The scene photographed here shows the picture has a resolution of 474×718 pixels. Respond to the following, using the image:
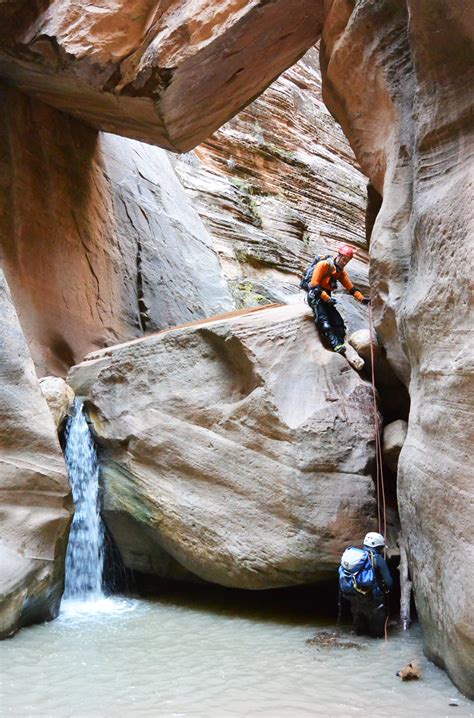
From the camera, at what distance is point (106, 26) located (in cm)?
941

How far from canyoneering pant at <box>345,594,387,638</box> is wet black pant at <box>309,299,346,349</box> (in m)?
3.19

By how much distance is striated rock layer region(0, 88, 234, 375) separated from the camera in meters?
11.6

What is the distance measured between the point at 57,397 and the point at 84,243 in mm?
4658

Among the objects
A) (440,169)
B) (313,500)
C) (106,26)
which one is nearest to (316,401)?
Answer: (313,500)

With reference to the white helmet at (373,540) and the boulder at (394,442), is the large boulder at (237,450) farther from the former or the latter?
the white helmet at (373,540)

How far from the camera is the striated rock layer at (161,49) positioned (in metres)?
8.98

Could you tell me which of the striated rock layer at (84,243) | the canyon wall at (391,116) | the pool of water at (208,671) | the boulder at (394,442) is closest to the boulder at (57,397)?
the striated rock layer at (84,243)

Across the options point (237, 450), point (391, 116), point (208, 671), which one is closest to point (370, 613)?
point (208, 671)

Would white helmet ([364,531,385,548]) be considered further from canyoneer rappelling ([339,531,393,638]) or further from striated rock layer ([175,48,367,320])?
striated rock layer ([175,48,367,320])

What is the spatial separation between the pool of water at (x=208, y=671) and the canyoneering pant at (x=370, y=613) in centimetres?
13

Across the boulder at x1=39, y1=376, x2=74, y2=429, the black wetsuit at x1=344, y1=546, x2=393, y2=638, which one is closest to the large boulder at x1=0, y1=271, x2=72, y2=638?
the boulder at x1=39, y1=376, x2=74, y2=429

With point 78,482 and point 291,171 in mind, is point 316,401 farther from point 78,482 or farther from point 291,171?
point 291,171

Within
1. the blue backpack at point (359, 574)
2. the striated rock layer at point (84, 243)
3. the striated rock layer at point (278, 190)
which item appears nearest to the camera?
the blue backpack at point (359, 574)

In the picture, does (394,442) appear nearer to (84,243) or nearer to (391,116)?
(391,116)
